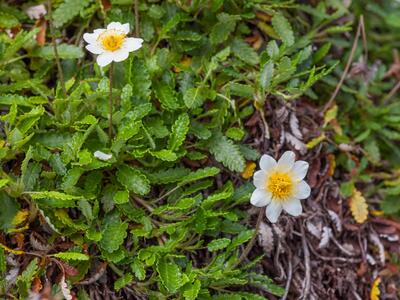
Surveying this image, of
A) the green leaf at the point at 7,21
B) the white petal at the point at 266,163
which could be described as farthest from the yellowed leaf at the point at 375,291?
the green leaf at the point at 7,21

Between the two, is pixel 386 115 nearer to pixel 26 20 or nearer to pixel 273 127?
pixel 273 127

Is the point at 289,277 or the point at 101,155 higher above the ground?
the point at 101,155

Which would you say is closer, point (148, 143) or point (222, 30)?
point (148, 143)

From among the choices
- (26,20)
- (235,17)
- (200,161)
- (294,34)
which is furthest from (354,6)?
(26,20)

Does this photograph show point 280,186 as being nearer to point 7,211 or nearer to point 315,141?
point 315,141

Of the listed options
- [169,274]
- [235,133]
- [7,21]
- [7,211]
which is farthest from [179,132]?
[7,21]

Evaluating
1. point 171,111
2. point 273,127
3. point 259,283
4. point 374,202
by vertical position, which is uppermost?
point 171,111
